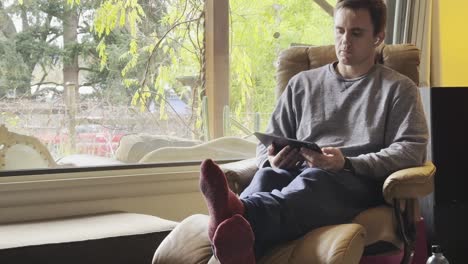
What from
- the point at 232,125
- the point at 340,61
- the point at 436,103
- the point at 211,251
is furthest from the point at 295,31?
the point at 211,251

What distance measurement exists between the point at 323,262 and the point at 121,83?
1710 millimetres

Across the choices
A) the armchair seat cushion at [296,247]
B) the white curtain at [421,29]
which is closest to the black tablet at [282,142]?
the armchair seat cushion at [296,247]

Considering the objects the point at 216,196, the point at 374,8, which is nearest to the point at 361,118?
the point at 374,8

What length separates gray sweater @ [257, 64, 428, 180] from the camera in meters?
2.01

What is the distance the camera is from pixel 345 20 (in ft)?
7.09

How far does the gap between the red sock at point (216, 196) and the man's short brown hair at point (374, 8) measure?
838mm

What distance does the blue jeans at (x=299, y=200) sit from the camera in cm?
176

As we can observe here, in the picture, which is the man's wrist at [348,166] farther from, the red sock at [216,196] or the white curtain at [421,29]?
the white curtain at [421,29]

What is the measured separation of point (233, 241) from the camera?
160 cm

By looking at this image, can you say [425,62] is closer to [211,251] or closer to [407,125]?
[407,125]

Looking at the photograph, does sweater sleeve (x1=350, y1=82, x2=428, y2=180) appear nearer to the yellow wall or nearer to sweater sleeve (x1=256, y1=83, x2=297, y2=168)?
sweater sleeve (x1=256, y1=83, x2=297, y2=168)

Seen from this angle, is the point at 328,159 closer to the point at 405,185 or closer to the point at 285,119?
the point at 405,185

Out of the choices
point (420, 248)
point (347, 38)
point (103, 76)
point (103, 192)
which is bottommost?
point (420, 248)

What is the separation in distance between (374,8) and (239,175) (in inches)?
29.3
